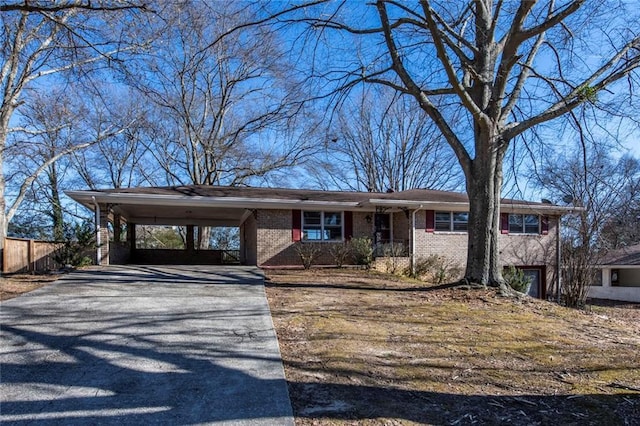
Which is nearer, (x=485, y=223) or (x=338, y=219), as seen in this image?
(x=485, y=223)

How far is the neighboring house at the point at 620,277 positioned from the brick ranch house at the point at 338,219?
7999mm

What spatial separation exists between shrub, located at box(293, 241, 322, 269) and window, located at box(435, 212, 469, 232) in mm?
5430

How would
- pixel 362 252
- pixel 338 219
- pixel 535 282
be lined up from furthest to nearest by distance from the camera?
pixel 535 282, pixel 338 219, pixel 362 252

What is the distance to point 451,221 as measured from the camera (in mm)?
17812

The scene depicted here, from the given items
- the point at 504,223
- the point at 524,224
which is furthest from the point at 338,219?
the point at 524,224

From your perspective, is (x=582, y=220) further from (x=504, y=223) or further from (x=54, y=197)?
(x=54, y=197)

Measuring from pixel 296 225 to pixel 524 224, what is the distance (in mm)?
10778

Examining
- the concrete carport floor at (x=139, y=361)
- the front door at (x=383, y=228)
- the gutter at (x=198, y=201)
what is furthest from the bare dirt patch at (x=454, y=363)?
the front door at (x=383, y=228)

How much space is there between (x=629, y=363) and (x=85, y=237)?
13.3 meters

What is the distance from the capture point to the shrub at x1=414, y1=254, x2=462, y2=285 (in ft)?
50.2

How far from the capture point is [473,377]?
13.2ft

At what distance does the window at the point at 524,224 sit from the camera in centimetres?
1873

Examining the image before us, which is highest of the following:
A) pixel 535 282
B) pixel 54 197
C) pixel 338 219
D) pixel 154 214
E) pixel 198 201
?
pixel 54 197

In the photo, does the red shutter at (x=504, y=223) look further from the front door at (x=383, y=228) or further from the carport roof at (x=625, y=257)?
the carport roof at (x=625, y=257)
